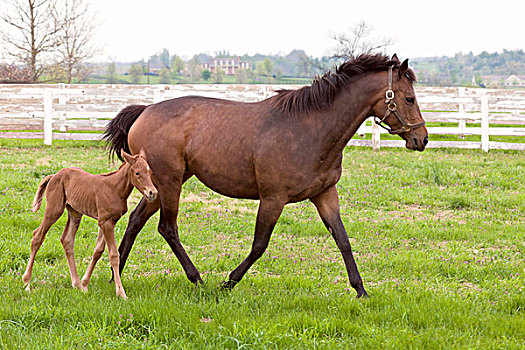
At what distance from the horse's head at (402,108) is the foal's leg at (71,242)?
3.19 m

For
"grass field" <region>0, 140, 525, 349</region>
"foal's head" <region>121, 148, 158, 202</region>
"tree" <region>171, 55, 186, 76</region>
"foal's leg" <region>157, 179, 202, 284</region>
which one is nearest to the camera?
"grass field" <region>0, 140, 525, 349</region>

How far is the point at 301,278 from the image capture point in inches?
220

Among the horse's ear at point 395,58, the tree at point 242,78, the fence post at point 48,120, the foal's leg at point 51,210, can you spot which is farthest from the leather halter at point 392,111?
the tree at point 242,78

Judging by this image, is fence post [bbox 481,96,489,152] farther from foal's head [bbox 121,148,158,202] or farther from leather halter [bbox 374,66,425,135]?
foal's head [bbox 121,148,158,202]

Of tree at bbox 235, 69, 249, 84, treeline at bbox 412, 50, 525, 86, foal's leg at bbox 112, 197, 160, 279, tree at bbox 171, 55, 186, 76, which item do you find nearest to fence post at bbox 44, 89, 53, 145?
foal's leg at bbox 112, 197, 160, 279

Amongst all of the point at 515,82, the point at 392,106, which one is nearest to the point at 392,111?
the point at 392,106

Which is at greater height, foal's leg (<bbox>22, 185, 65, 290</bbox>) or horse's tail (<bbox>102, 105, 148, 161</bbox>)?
horse's tail (<bbox>102, 105, 148, 161</bbox>)

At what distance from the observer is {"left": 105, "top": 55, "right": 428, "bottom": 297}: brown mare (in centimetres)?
496

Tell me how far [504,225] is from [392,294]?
3743 mm

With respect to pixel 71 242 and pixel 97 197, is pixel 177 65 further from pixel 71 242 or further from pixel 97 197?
pixel 97 197

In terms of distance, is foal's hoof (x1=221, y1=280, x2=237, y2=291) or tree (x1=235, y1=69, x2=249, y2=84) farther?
tree (x1=235, y1=69, x2=249, y2=84)

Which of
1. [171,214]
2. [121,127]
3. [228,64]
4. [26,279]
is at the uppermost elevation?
[228,64]

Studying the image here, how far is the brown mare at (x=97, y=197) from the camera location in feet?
15.5

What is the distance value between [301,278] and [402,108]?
6.71ft
